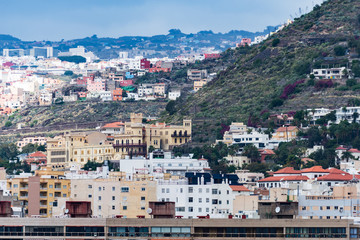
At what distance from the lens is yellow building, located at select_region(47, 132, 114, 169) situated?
163 meters

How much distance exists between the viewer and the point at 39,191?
3935 inches

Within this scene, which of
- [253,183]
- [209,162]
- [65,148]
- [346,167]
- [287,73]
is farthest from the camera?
[287,73]

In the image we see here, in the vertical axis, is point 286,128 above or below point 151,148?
above

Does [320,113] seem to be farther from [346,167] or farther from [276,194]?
[276,194]

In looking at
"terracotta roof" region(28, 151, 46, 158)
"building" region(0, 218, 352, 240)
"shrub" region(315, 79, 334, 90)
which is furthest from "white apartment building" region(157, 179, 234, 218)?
"shrub" region(315, 79, 334, 90)

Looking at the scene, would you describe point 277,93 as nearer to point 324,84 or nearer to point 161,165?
point 324,84

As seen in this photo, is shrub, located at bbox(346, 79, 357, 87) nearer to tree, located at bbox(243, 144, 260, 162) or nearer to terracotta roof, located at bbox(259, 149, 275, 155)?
terracotta roof, located at bbox(259, 149, 275, 155)

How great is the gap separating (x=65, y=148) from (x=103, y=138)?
9075 millimetres

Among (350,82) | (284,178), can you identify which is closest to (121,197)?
(284,178)

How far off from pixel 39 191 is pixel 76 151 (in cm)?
6461

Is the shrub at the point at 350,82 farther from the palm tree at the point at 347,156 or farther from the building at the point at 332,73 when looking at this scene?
the palm tree at the point at 347,156

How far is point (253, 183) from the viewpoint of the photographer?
128 metres

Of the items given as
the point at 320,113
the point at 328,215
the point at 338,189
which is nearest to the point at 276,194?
the point at 338,189

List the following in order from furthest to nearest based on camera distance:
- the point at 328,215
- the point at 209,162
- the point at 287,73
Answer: the point at 287,73 → the point at 209,162 → the point at 328,215
